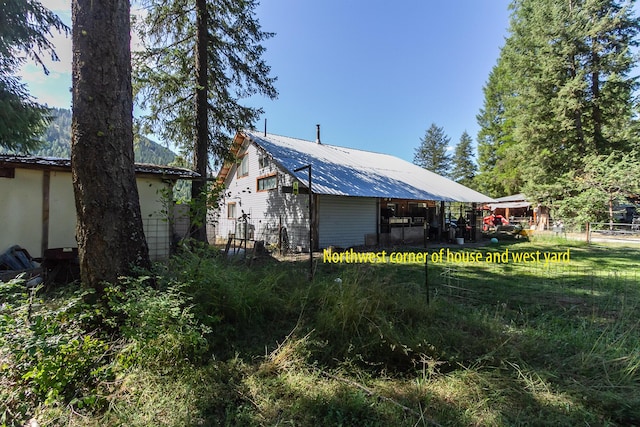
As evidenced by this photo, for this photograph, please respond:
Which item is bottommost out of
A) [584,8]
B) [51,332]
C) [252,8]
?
[51,332]

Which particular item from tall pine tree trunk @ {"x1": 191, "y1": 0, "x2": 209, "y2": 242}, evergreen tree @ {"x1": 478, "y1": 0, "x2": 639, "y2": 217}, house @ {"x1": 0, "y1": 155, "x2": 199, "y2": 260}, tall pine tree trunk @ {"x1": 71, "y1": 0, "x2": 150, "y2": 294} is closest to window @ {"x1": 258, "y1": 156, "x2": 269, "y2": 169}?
tall pine tree trunk @ {"x1": 191, "y1": 0, "x2": 209, "y2": 242}

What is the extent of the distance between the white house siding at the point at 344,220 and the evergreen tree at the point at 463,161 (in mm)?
35332

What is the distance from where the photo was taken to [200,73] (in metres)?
8.84

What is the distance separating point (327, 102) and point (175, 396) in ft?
65.1

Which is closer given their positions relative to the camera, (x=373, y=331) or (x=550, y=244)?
(x=373, y=331)

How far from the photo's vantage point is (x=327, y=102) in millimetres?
19688

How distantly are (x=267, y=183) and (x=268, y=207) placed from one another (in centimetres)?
118

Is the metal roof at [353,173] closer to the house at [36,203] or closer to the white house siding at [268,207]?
the white house siding at [268,207]

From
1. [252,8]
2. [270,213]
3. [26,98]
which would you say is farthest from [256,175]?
[26,98]

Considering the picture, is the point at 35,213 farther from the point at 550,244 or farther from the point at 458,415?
the point at 550,244

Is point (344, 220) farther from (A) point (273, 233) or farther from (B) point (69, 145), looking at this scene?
(B) point (69, 145)

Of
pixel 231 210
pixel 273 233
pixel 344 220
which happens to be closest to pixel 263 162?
pixel 273 233

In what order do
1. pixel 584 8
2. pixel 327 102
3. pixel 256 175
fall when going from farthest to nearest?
pixel 327 102, pixel 584 8, pixel 256 175

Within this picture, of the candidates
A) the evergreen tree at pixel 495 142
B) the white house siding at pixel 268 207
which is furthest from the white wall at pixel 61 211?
the evergreen tree at pixel 495 142
